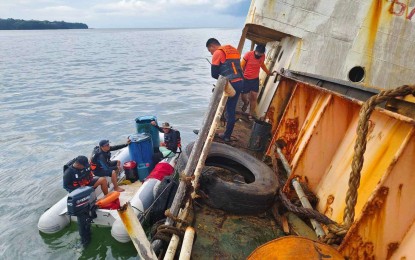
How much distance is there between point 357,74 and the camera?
744cm

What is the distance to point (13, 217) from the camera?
8.95 metres

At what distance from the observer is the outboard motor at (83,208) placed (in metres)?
6.28

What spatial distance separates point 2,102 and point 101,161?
21109mm

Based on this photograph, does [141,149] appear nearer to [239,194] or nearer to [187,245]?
[239,194]

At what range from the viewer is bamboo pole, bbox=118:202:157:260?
2.51 m

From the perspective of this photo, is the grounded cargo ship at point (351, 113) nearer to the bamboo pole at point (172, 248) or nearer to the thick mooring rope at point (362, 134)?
the thick mooring rope at point (362, 134)

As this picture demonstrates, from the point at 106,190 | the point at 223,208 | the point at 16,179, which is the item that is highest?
the point at 223,208

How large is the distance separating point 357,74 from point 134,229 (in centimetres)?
719

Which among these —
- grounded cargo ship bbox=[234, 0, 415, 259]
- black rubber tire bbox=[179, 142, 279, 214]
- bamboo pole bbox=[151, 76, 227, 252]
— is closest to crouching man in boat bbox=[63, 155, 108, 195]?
black rubber tire bbox=[179, 142, 279, 214]

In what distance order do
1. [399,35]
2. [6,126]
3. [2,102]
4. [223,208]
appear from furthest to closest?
[2,102] → [6,126] → [399,35] → [223,208]

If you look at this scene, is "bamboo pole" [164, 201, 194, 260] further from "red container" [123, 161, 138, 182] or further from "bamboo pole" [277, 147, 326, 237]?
"red container" [123, 161, 138, 182]

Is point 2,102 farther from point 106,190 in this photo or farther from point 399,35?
point 399,35

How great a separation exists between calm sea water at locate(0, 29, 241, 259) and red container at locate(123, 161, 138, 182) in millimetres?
1897

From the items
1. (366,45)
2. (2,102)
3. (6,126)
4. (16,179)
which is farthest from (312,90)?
(2,102)
